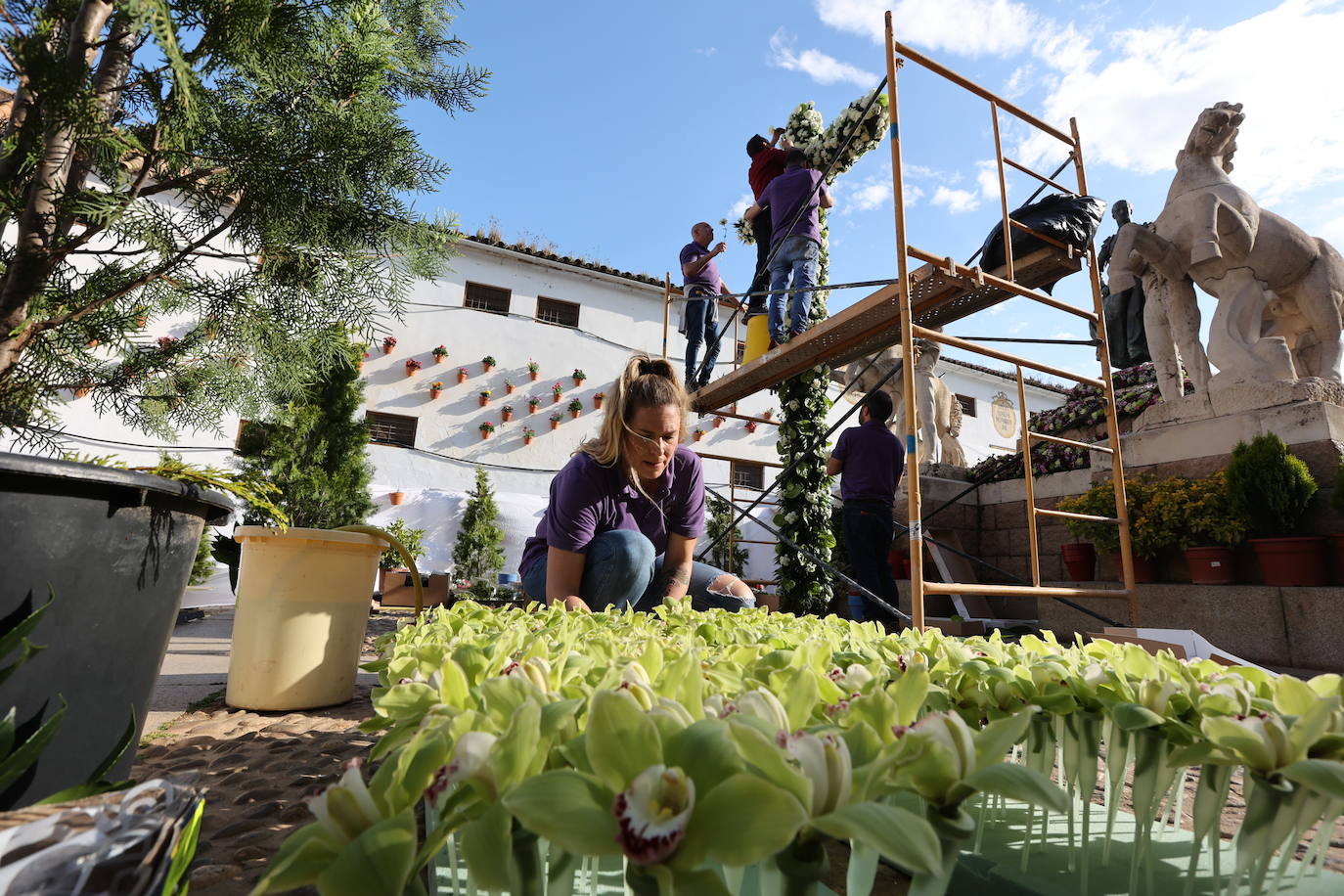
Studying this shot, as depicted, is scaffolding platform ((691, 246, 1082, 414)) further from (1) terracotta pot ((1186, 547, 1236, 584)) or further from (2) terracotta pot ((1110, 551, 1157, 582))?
(2) terracotta pot ((1110, 551, 1157, 582))

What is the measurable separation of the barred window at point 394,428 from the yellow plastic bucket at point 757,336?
7949 millimetres

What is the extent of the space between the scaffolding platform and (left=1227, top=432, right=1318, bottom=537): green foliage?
60.5 inches

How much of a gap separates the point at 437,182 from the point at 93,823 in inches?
83.2

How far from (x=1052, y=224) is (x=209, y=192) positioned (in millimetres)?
3923

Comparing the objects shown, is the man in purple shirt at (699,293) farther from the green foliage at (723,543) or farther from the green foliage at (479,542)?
the green foliage at (479,542)

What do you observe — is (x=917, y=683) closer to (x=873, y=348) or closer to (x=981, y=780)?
(x=981, y=780)

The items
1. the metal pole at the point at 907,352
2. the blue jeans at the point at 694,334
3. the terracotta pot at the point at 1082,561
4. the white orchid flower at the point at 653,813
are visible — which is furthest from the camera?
the blue jeans at the point at 694,334

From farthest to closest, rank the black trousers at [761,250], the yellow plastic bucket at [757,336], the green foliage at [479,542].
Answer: the green foliage at [479,542] < the black trousers at [761,250] < the yellow plastic bucket at [757,336]

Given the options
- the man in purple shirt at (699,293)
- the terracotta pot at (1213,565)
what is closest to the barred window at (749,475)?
the man in purple shirt at (699,293)

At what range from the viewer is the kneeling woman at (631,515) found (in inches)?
88.4

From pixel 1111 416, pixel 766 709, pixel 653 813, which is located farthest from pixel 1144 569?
pixel 653 813

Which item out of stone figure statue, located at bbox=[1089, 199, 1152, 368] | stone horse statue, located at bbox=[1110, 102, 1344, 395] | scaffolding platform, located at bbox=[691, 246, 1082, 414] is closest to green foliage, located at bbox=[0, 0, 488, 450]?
scaffolding platform, located at bbox=[691, 246, 1082, 414]

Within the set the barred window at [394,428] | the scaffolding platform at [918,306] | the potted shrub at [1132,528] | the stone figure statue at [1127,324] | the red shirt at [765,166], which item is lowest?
the potted shrub at [1132,528]

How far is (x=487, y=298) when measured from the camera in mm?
12820
